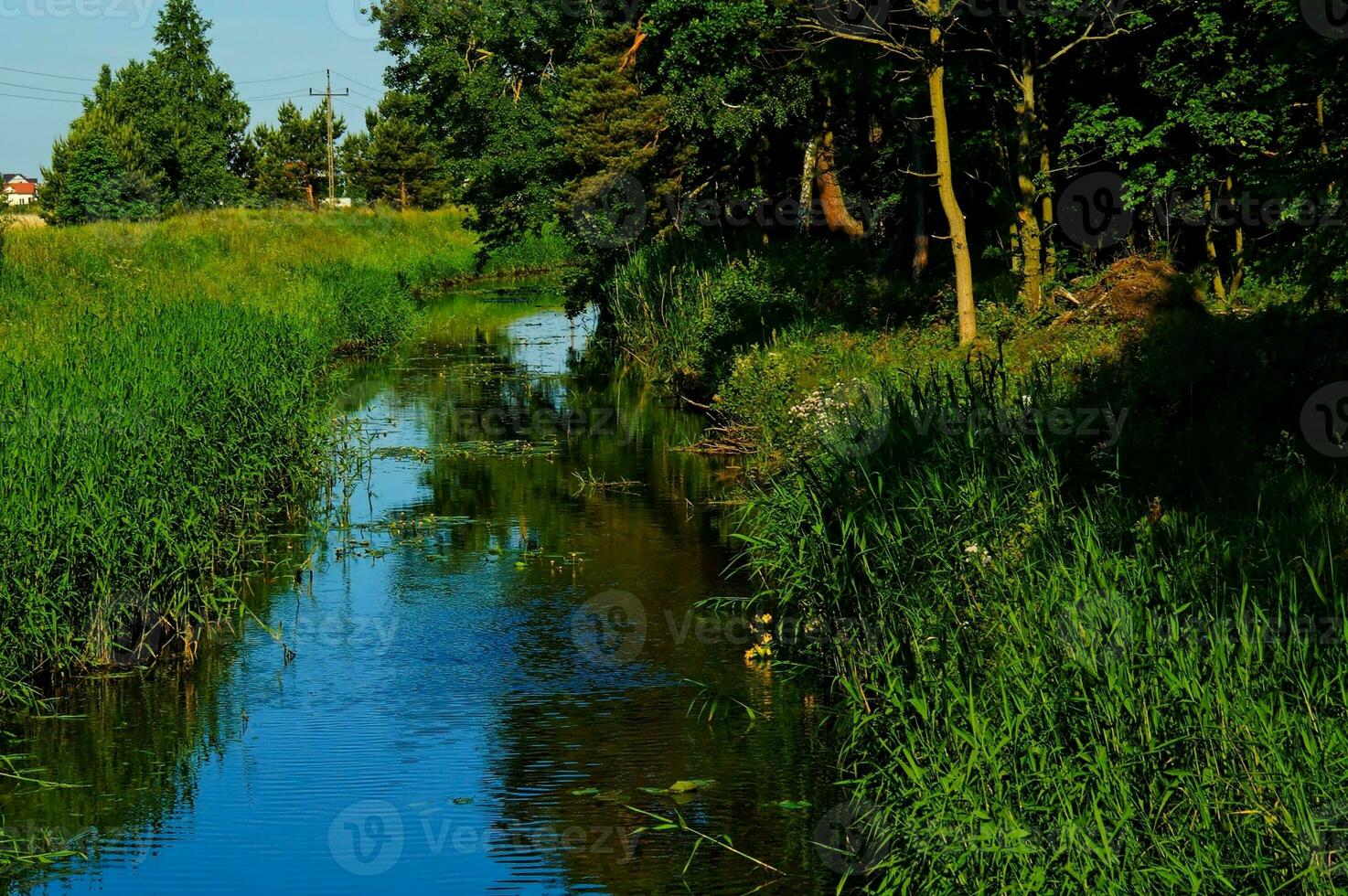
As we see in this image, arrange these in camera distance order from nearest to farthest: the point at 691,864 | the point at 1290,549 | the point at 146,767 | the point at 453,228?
the point at 691,864, the point at 1290,549, the point at 146,767, the point at 453,228

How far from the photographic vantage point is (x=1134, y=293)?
16531 millimetres

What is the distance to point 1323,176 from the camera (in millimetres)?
9352

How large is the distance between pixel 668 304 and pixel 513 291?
20102mm

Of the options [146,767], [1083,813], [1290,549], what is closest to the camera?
[1083,813]

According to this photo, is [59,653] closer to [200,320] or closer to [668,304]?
[200,320]

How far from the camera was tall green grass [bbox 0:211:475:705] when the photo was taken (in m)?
9.27

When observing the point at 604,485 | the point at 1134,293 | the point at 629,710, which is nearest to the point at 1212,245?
the point at 1134,293

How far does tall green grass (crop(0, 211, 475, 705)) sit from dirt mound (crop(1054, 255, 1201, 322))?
29.6ft

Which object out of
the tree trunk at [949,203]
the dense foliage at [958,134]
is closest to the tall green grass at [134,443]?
the dense foliage at [958,134]

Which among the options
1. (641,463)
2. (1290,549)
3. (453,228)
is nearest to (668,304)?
(641,463)

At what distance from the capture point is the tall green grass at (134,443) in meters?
9.27

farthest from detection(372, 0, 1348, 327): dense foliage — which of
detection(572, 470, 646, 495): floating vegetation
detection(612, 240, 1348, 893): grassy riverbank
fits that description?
detection(572, 470, 646, 495): floating vegetation

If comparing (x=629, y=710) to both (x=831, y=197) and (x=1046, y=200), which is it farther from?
(x=831, y=197)

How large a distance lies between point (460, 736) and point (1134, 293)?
10.8m
